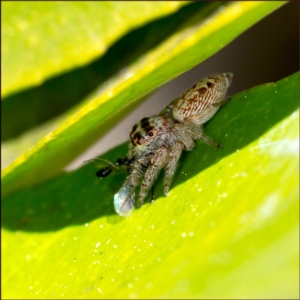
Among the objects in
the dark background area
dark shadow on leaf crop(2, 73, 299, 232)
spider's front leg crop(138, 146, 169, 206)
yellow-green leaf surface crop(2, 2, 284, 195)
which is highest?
yellow-green leaf surface crop(2, 2, 284, 195)

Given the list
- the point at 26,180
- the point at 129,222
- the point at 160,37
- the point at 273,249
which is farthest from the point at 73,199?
the point at 273,249

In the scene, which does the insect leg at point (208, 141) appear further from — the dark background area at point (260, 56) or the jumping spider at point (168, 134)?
the dark background area at point (260, 56)

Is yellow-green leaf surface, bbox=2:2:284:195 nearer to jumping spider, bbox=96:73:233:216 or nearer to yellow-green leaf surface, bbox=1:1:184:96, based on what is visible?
yellow-green leaf surface, bbox=1:1:184:96

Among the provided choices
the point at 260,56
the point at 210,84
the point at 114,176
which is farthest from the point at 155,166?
the point at 260,56

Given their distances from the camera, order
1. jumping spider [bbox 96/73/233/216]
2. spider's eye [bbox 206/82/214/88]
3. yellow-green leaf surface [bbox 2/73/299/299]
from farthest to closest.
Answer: spider's eye [bbox 206/82/214/88]
jumping spider [bbox 96/73/233/216]
yellow-green leaf surface [bbox 2/73/299/299]

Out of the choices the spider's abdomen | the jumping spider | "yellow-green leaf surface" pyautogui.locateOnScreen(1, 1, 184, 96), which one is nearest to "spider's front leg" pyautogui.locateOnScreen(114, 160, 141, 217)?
→ the jumping spider

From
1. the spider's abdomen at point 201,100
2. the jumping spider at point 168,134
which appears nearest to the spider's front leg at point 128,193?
the jumping spider at point 168,134
